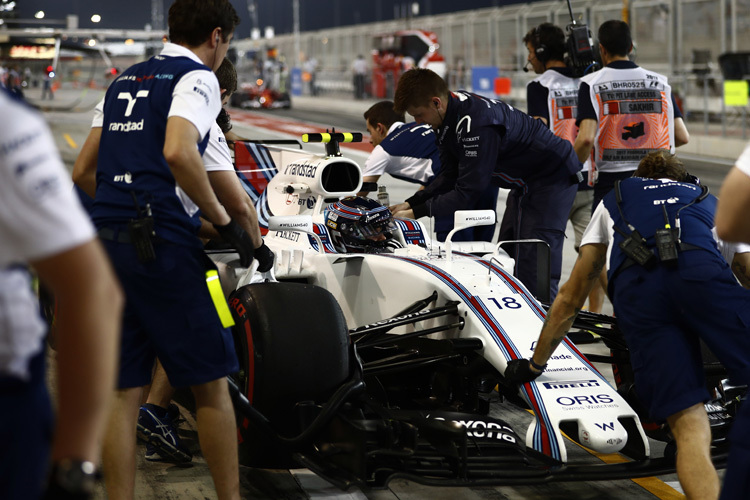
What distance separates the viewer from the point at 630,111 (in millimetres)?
6207

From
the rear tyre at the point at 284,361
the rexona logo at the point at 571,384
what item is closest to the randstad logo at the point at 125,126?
the rear tyre at the point at 284,361

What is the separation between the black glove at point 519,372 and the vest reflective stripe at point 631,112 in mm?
2680

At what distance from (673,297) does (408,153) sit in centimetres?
336

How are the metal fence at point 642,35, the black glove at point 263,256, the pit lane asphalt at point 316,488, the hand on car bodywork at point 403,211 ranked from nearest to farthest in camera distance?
the black glove at point 263,256, the pit lane asphalt at point 316,488, the hand on car bodywork at point 403,211, the metal fence at point 642,35

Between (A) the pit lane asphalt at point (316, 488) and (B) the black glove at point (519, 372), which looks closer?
(B) the black glove at point (519, 372)

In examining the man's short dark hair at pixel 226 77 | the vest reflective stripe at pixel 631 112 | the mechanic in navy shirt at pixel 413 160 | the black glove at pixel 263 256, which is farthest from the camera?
the mechanic in navy shirt at pixel 413 160

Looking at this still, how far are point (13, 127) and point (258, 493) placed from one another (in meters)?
2.75

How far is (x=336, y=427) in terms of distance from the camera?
12.1ft

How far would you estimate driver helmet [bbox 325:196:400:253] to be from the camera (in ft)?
16.6

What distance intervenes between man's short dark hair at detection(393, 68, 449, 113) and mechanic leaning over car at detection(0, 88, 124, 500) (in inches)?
150

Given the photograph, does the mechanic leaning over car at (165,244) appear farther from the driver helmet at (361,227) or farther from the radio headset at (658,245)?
the driver helmet at (361,227)

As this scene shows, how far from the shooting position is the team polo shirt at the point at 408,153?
659 centimetres

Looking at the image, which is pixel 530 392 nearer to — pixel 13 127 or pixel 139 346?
pixel 139 346

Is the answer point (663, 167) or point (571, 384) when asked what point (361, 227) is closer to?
point (571, 384)
